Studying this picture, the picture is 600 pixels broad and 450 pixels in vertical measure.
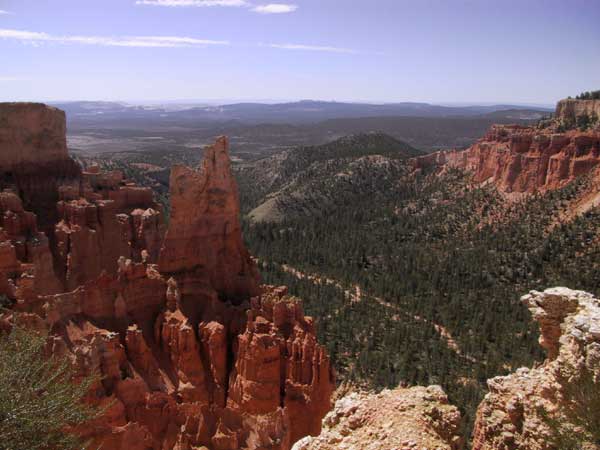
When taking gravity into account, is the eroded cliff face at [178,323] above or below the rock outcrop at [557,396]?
below

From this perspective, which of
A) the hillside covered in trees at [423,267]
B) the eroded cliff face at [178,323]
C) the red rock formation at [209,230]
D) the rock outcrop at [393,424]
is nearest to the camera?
the rock outcrop at [393,424]

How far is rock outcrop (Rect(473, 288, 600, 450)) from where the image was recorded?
8562mm

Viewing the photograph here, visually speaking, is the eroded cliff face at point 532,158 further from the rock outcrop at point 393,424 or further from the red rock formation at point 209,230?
the rock outcrop at point 393,424

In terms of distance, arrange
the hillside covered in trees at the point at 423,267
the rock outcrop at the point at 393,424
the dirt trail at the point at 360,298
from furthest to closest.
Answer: the dirt trail at the point at 360,298 < the hillside covered in trees at the point at 423,267 < the rock outcrop at the point at 393,424

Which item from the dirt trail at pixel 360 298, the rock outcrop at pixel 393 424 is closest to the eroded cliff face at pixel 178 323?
the rock outcrop at pixel 393 424

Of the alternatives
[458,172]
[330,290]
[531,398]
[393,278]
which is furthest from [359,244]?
[531,398]

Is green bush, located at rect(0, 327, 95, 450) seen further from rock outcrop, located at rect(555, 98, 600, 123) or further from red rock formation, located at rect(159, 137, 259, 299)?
rock outcrop, located at rect(555, 98, 600, 123)

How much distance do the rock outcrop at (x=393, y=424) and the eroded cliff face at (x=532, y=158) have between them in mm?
68729

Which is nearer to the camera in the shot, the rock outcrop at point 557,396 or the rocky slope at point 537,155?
the rock outcrop at point 557,396

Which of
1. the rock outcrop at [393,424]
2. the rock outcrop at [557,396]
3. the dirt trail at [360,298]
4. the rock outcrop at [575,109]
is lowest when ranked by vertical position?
the dirt trail at [360,298]

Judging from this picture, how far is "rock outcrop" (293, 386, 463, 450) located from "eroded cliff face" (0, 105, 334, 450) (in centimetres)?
526

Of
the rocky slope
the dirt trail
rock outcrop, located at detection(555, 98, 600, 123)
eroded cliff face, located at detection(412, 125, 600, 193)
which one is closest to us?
the dirt trail

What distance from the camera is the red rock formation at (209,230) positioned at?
2127cm

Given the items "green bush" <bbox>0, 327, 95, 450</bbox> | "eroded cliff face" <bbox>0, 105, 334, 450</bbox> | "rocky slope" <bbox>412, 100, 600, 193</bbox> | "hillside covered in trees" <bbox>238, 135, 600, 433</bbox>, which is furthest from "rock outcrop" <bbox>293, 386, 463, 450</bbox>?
"rocky slope" <bbox>412, 100, 600, 193</bbox>
